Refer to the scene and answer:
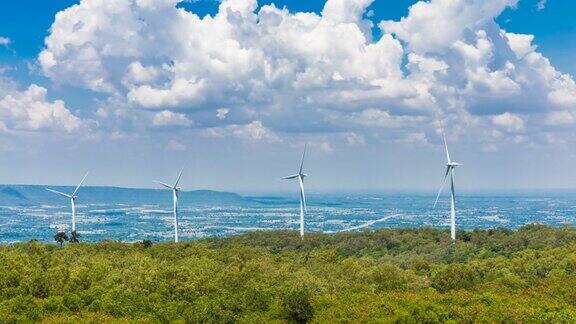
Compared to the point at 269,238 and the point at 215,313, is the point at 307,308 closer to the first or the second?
the point at 215,313

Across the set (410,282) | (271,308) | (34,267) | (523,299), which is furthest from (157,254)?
(523,299)

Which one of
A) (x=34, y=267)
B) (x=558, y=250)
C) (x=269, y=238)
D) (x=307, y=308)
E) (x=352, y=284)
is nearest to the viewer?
(x=307, y=308)

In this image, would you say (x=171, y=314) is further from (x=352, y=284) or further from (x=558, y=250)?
(x=558, y=250)

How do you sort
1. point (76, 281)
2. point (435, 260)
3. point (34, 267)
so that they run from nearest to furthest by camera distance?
point (76, 281)
point (34, 267)
point (435, 260)

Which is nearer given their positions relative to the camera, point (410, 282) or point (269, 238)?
point (410, 282)

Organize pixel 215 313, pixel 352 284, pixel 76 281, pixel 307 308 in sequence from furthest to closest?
pixel 352 284 < pixel 76 281 < pixel 307 308 < pixel 215 313

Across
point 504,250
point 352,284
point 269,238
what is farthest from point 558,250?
point 269,238
